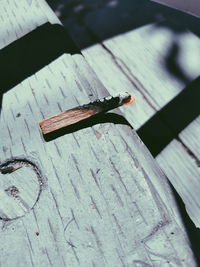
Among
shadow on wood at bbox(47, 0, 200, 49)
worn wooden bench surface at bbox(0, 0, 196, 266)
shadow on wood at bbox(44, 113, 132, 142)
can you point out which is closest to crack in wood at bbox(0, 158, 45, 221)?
worn wooden bench surface at bbox(0, 0, 196, 266)

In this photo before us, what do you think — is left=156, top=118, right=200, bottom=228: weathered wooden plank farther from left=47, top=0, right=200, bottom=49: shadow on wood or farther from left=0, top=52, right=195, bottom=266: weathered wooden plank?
left=47, top=0, right=200, bottom=49: shadow on wood

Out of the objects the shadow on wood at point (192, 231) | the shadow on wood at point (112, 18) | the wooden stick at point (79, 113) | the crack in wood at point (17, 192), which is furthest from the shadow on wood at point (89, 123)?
the shadow on wood at point (112, 18)

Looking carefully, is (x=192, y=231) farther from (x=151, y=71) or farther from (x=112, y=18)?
(x=112, y=18)

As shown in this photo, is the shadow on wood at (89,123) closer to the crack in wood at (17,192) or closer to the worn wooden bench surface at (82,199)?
the worn wooden bench surface at (82,199)

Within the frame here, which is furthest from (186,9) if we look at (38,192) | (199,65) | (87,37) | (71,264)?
(71,264)

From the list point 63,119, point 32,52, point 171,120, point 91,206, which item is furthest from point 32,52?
point 91,206

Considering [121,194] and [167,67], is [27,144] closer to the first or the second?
[121,194]
